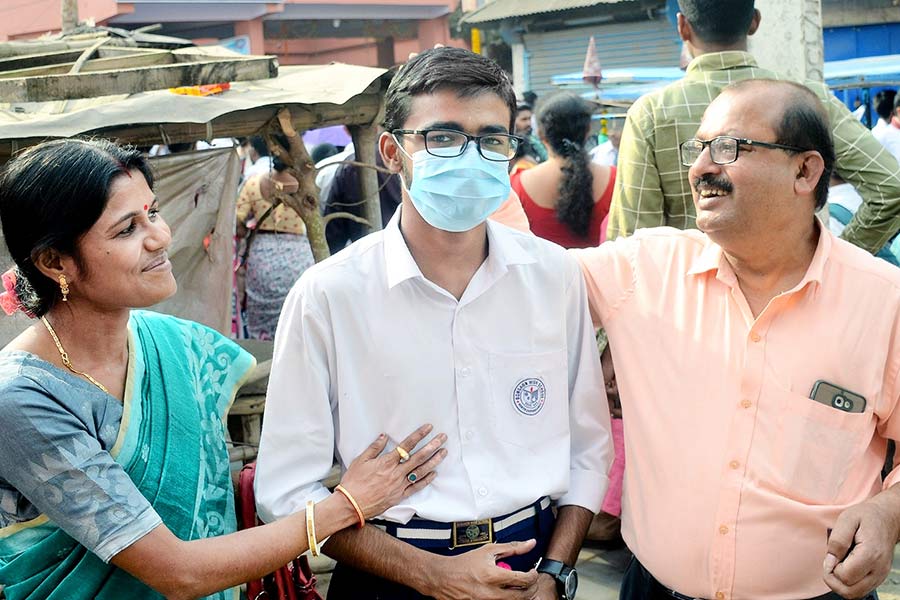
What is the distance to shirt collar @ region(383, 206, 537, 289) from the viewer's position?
196cm

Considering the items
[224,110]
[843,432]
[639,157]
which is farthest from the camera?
[224,110]

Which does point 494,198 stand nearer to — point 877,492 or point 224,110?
point 877,492

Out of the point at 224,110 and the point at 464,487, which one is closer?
the point at 464,487

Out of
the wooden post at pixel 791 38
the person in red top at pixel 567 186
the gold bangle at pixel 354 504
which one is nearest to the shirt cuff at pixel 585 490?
the gold bangle at pixel 354 504

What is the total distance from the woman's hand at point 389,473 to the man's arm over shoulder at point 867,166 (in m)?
1.92

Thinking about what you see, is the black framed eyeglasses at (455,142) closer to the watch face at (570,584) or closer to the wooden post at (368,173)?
the watch face at (570,584)

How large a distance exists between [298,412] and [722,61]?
1.97 m

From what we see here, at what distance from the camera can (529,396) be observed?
2016 mm

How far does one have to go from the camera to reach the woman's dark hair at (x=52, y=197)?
187cm

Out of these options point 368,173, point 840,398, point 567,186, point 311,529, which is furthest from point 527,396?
point 368,173

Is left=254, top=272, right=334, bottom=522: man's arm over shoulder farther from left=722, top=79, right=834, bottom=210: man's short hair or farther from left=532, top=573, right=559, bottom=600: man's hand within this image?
left=722, top=79, right=834, bottom=210: man's short hair

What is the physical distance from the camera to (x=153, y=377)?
2.07 meters

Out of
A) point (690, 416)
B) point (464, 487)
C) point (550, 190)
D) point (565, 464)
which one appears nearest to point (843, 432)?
point (690, 416)

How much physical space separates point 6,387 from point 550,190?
344 cm
